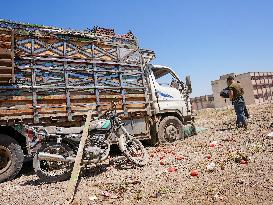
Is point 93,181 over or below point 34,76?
below

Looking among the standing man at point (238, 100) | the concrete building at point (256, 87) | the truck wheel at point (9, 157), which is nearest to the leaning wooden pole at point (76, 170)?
the truck wheel at point (9, 157)

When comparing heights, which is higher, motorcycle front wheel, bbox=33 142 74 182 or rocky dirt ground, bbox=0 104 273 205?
motorcycle front wheel, bbox=33 142 74 182

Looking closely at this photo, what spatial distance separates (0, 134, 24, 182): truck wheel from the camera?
5926 mm

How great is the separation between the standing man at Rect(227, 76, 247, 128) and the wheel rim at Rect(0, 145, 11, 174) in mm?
7492

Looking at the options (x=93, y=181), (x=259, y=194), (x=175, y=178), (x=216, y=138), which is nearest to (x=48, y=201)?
(x=93, y=181)

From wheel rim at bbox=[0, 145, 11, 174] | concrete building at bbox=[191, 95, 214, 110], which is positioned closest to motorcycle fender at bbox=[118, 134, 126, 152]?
wheel rim at bbox=[0, 145, 11, 174]

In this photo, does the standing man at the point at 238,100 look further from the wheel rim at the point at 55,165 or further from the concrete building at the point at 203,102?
the concrete building at the point at 203,102

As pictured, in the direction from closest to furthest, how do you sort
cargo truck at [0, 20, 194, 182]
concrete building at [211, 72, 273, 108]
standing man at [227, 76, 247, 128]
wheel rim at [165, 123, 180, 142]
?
cargo truck at [0, 20, 194, 182]
wheel rim at [165, 123, 180, 142]
standing man at [227, 76, 247, 128]
concrete building at [211, 72, 273, 108]

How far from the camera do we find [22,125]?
250 inches

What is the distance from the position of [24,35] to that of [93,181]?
13.7ft

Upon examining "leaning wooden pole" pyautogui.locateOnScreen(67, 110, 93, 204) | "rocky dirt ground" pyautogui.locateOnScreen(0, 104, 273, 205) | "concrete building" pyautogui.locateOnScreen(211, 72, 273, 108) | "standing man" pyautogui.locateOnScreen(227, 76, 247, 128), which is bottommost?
"rocky dirt ground" pyautogui.locateOnScreen(0, 104, 273, 205)

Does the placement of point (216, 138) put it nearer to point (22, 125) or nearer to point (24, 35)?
point (22, 125)

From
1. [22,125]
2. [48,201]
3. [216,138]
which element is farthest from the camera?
[216,138]

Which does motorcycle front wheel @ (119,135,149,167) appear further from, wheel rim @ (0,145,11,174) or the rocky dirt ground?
wheel rim @ (0,145,11,174)
